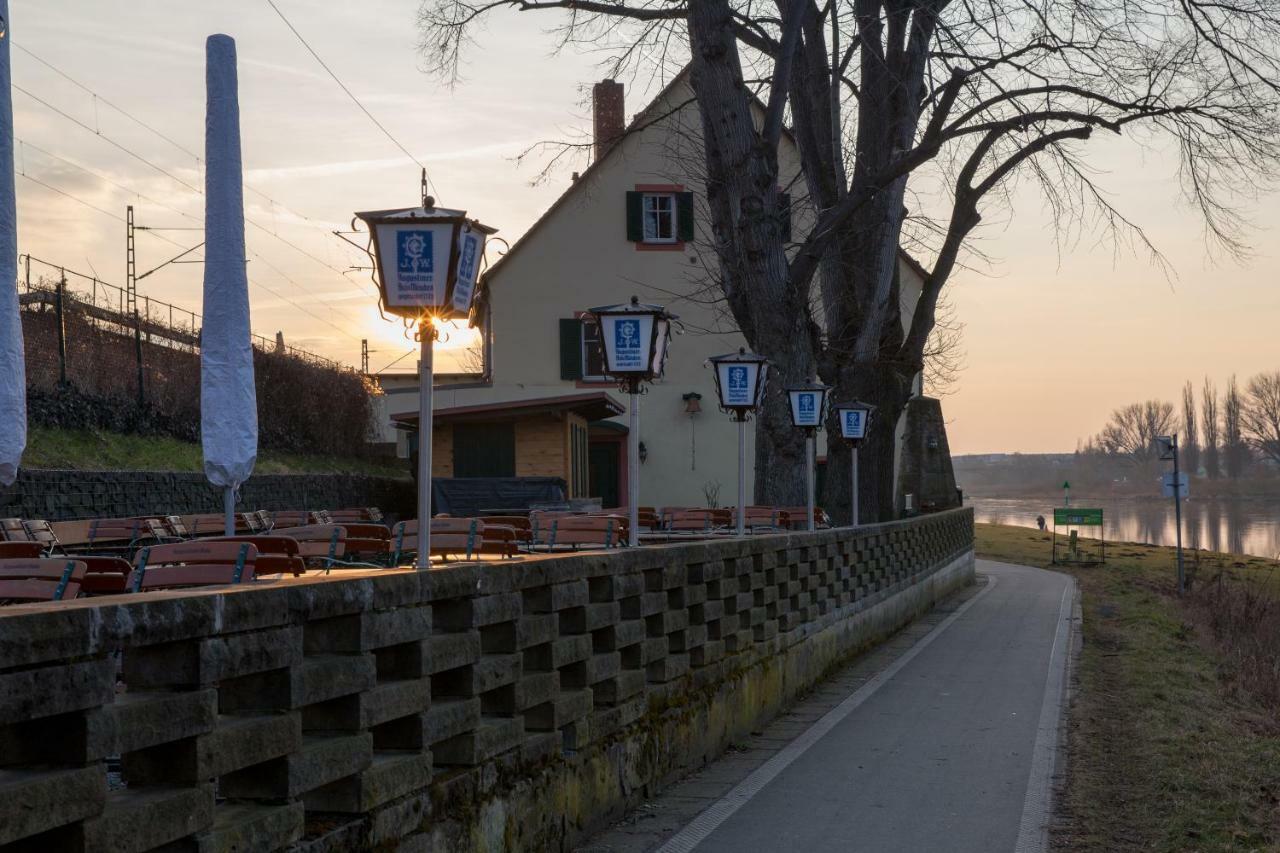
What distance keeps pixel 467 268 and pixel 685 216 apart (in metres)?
30.8

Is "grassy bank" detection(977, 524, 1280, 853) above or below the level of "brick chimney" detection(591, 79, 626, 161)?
below

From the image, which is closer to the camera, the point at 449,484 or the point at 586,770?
the point at 586,770

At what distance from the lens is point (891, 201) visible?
2614 centimetres

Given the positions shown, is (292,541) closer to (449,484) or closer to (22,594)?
(22,594)

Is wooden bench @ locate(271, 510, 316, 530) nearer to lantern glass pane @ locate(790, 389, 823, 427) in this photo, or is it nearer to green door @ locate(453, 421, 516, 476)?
lantern glass pane @ locate(790, 389, 823, 427)

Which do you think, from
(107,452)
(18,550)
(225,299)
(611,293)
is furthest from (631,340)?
(611,293)

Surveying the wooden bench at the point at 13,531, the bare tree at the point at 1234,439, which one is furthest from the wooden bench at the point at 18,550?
the bare tree at the point at 1234,439

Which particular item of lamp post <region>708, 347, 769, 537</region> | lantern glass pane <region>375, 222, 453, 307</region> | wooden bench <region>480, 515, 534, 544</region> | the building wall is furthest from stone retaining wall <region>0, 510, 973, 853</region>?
the building wall

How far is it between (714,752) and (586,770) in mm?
2660

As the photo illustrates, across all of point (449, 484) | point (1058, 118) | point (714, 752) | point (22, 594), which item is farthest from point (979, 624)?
point (22, 594)

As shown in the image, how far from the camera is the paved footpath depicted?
782cm

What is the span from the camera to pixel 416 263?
7.20 m

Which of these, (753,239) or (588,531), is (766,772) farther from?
(753,239)

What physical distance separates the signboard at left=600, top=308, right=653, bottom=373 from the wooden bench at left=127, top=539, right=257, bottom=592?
434cm
